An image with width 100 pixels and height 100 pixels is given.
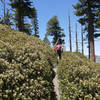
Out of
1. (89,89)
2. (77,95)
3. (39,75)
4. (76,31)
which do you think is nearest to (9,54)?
(39,75)

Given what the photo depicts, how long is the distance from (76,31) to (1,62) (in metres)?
41.5

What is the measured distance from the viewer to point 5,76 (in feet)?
9.43

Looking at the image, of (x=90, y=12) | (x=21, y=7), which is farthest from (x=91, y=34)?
(x=21, y=7)

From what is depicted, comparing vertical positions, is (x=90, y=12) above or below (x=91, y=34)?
above

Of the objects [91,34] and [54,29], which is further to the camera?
[54,29]

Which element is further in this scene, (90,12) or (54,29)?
(54,29)

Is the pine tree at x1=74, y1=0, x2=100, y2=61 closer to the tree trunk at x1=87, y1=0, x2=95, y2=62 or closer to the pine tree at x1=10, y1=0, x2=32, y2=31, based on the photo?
the tree trunk at x1=87, y1=0, x2=95, y2=62

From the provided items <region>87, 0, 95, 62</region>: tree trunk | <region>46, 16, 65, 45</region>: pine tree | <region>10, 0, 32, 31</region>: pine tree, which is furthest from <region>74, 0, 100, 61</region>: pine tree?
<region>46, 16, 65, 45</region>: pine tree

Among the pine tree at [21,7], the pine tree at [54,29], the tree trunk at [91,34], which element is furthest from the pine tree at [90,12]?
the pine tree at [54,29]

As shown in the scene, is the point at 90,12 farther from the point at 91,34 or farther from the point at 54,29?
the point at 54,29

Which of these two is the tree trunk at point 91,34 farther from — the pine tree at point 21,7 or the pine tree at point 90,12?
the pine tree at point 21,7

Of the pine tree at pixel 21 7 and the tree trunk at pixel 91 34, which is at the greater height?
the pine tree at pixel 21 7

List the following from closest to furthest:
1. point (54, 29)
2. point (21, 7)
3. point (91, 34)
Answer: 1. point (91, 34)
2. point (21, 7)
3. point (54, 29)

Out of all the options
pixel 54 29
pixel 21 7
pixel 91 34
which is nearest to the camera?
pixel 91 34
